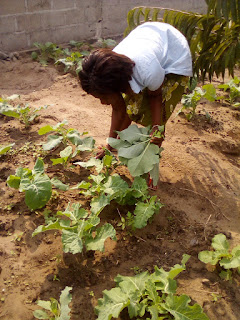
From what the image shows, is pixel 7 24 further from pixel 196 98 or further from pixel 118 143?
pixel 118 143

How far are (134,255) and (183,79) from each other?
1.30 meters

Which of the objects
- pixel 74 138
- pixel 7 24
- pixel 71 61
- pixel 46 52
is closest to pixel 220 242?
pixel 74 138

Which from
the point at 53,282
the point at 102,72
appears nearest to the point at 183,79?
the point at 102,72

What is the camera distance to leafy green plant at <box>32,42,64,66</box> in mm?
5047

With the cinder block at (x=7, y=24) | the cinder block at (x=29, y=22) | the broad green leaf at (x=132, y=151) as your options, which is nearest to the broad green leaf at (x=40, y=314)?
the broad green leaf at (x=132, y=151)

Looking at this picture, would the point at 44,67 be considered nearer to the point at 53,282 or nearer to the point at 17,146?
the point at 17,146

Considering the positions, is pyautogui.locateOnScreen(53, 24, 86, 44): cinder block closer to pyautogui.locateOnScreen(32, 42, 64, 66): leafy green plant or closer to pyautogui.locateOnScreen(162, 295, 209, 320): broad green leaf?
pyautogui.locateOnScreen(32, 42, 64, 66): leafy green plant

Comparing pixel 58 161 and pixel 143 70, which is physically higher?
pixel 143 70

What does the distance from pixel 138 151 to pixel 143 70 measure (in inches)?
21.2

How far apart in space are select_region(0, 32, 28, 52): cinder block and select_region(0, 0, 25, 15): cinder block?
30 centimetres

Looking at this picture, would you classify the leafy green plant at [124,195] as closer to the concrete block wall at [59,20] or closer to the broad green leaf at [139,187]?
the broad green leaf at [139,187]

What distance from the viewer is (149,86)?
2312mm

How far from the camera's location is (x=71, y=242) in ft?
6.81

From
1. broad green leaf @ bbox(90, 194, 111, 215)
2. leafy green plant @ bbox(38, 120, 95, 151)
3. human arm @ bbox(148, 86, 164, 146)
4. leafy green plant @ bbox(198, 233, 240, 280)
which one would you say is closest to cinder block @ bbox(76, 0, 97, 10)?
leafy green plant @ bbox(38, 120, 95, 151)
